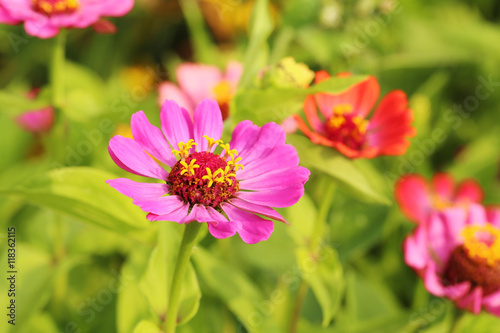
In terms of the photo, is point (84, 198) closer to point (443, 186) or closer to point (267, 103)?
point (267, 103)

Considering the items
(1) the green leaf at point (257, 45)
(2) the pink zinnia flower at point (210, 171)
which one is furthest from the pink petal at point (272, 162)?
(1) the green leaf at point (257, 45)

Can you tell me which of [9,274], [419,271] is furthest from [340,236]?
[9,274]

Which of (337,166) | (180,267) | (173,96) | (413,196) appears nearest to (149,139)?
(180,267)

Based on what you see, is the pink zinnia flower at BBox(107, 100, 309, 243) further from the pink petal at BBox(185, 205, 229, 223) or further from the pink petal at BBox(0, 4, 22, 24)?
the pink petal at BBox(0, 4, 22, 24)

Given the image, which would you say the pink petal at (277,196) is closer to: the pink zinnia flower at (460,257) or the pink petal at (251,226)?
the pink petal at (251,226)

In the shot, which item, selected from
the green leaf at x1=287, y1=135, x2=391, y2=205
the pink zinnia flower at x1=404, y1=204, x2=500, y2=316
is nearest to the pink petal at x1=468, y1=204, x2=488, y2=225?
the pink zinnia flower at x1=404, y1=204, x2=500, y2=316

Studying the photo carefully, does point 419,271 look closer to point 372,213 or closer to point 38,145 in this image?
point 372,213
